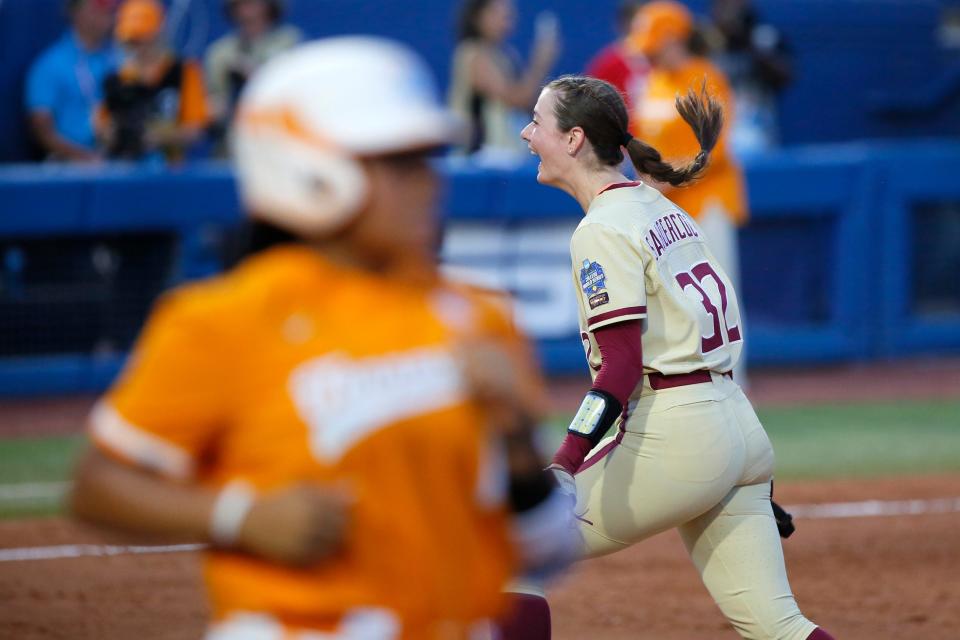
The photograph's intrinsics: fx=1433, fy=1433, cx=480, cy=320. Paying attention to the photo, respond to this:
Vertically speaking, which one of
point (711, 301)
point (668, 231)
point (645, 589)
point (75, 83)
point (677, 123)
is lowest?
point (645, 589)

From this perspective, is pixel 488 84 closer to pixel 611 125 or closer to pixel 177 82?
pixel 177 82

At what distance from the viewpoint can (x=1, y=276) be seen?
34.1 ft

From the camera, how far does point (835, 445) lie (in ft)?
31.0

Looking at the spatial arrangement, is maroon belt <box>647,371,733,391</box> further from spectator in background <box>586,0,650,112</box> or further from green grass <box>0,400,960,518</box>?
spectator in background <box>586,0,650,112</box>

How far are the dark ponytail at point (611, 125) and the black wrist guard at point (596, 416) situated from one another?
0.81m

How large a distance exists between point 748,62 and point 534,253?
361cm

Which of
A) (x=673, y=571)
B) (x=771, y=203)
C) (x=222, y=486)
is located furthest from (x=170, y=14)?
(x=222, y=486)

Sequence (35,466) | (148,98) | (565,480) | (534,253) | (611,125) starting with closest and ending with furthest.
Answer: (565,480)
(611,125)
(35,466)
(148,98)
(534,253)

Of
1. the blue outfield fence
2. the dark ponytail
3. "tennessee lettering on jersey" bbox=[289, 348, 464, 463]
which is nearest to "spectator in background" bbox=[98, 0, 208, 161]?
the blue outfield fence

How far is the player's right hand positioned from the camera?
1978 mm

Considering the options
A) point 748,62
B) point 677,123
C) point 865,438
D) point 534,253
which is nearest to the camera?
point 677,123

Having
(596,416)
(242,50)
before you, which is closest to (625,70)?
(242,50)

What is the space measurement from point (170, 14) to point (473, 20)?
12.2 feet

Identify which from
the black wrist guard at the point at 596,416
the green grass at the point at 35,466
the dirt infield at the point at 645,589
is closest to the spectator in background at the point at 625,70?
the dirt infield at the point at 645,589
